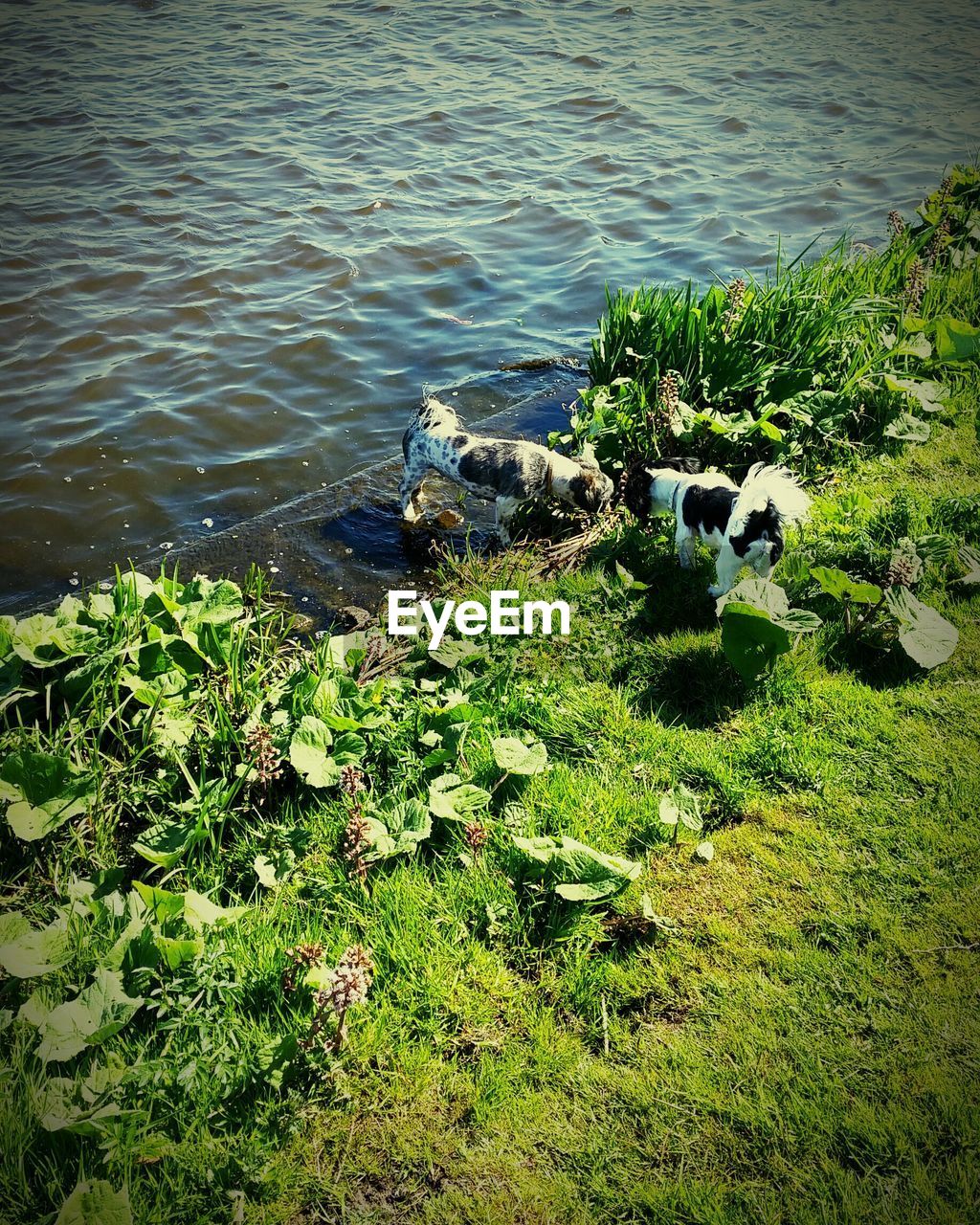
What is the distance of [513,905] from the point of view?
3.09 metres

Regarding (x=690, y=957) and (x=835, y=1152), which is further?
(x=690, y=957)

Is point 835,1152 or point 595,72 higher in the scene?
point 595,72

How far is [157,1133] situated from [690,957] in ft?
5.64

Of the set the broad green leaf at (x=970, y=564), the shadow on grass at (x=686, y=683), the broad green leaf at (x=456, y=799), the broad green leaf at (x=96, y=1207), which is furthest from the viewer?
the broad green leaf at (x=970, y=564)

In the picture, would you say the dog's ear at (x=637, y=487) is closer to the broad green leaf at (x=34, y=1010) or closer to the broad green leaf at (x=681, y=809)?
the broad green leaf at (x=681, y=809)

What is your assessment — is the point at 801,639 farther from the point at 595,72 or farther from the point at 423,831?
the point at 595,72

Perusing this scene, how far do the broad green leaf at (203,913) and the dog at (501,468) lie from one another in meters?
3.01

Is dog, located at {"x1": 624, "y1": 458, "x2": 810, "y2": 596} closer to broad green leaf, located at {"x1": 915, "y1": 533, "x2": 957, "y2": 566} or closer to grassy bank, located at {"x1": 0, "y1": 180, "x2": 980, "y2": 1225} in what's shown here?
grassy bank, located at {"x1": 0, "y1": 180, "x2": 980, "y2": 1225}

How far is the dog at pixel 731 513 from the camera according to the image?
161 inches

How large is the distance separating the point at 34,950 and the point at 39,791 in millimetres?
620

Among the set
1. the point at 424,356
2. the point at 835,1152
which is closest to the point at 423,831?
the point at 835,1152

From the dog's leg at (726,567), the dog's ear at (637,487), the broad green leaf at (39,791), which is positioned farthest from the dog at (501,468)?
the broad green leaf at (39,791)

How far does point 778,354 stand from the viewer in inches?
225

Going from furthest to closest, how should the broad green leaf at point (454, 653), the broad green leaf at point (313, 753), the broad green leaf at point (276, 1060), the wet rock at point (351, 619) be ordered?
the wet rock at point (351, 619) < the broad green leaf at point (454, 653) < the broad green leaf at point (313, 753) < the broad green leaf at point (276, 1060)
